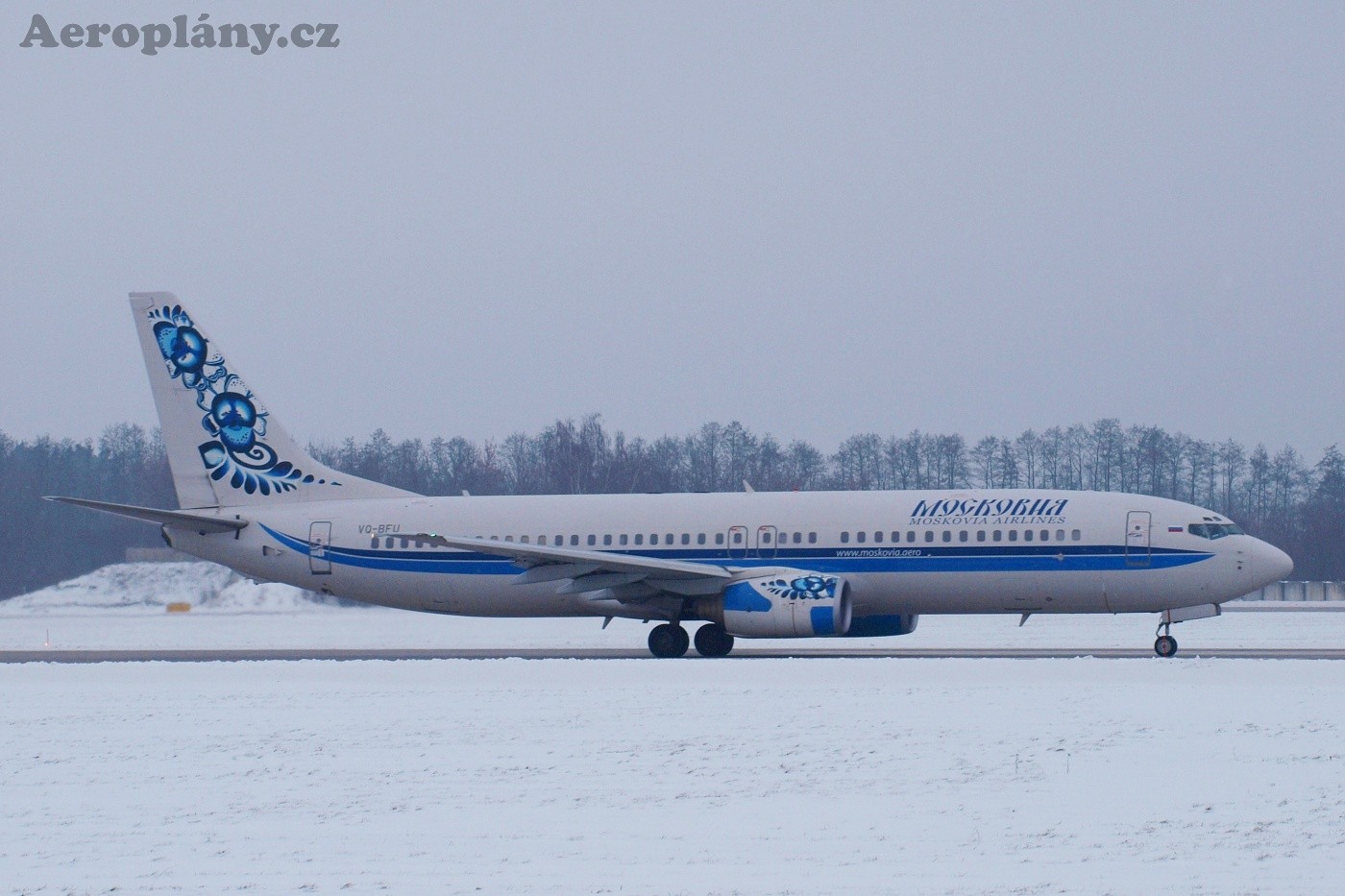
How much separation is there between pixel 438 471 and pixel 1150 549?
3854 inches

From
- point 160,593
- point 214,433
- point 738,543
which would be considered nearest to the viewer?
point 738,543

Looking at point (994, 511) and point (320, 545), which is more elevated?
point (994, 511)

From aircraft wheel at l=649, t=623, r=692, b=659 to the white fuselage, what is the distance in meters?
0.47

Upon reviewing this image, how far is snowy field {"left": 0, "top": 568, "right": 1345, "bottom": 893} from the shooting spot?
10656 mm

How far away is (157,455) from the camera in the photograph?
136 meters

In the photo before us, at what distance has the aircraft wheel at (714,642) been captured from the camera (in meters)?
32.8

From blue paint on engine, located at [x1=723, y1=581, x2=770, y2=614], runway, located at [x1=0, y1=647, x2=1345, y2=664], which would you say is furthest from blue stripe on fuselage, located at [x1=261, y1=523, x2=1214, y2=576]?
runway, located at [x1=0, y1=647, x2=1345, y2=664]

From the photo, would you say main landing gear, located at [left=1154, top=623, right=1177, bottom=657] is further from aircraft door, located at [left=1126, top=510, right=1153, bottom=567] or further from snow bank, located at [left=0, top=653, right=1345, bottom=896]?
snow bank, located at [left=0, top=653, right=1345, bottom=896]

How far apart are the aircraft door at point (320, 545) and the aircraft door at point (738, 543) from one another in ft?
28.7

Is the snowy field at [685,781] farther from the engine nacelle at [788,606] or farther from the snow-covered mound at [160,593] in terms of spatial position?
the snow-covered mound at [160,593]

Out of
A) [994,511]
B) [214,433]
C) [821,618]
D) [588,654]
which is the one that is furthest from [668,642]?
[214,433]

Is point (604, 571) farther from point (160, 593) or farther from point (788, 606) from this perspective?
point (160, 593)

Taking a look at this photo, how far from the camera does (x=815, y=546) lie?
3188 centimetres

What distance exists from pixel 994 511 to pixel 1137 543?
2.68m
